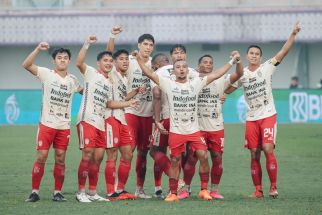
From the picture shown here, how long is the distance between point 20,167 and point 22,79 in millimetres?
32252

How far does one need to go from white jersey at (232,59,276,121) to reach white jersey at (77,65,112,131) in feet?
7.29

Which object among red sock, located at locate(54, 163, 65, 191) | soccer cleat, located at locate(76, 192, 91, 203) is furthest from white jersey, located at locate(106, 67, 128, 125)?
soccer cleat, located at locate(76, 192, 91, 203)

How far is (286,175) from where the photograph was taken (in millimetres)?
20672

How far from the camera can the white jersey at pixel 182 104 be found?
1608 cm

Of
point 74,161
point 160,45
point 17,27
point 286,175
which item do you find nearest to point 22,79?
point 17,27

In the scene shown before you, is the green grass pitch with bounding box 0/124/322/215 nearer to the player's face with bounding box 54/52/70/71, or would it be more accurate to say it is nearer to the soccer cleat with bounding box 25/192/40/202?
the soccer cleat with bounding box 25/192/40/202

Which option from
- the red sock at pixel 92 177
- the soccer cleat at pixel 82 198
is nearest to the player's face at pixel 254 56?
the red sock at pixel 92 177

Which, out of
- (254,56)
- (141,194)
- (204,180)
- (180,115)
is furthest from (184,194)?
(254,56)

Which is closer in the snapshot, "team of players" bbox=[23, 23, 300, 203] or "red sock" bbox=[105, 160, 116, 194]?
"team of players" bbox=[23, 23, 300, 203]

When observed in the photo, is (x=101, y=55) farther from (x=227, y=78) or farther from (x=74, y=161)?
(x=74, y=161)

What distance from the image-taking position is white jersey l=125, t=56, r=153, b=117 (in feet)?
55.8

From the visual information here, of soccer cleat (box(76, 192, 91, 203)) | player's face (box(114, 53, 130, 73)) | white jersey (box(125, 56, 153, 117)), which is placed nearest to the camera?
soccer cleat (box(76, 192, 91, 203))

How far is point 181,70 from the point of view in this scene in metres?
16.1

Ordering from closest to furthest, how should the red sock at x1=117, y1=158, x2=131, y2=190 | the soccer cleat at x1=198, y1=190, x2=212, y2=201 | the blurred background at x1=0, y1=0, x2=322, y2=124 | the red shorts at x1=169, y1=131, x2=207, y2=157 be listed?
the red shorts at x1=169, y1=131, x2=207, y2=157
the soccer cleat at x1=198, y1=190, x2=212, y2=201
the red sock at x1=117, y1=158, x2=131, y2=190
the blurred background at x1=0, y1=0, x2=322, y2=124
